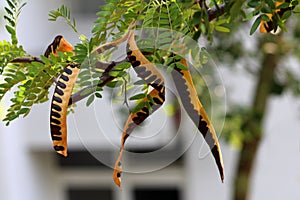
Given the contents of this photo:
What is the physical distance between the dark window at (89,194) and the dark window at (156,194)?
16 centimetres

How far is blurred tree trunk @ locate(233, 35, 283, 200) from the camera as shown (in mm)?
1307

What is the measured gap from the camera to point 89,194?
9.11 ft

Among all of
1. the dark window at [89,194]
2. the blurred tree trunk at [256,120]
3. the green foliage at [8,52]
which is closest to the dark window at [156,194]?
the dark window at [89,194]

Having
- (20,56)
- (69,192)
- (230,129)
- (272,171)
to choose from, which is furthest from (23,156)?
(20,56)

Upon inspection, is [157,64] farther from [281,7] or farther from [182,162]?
[182,162]

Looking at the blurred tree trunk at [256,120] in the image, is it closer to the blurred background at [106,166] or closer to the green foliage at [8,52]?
the blurred background at [106,166]

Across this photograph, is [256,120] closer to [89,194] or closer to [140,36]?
[140,36]

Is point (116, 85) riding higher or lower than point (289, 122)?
higher

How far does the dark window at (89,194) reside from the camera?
107 inches

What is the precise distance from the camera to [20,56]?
37 centimetres

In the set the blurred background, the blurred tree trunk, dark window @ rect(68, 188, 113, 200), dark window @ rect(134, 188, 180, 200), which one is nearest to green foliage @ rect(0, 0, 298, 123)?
the blurred tree trunk

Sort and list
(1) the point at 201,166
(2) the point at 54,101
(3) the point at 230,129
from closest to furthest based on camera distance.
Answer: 1. (2) the point at 54,101
2. (3) the point at 230,129
3. (1) the point at 201,166

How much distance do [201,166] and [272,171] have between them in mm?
289

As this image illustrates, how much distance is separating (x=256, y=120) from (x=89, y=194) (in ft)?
5.12
